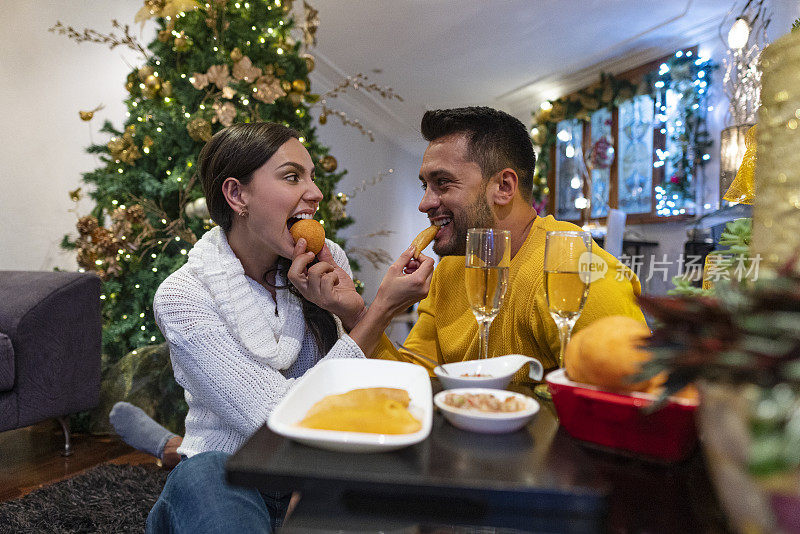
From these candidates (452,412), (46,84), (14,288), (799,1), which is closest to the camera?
(452,412)

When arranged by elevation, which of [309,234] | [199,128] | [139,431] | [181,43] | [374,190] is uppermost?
[181,43]

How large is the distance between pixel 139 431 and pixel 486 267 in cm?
226

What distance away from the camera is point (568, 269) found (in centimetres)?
92

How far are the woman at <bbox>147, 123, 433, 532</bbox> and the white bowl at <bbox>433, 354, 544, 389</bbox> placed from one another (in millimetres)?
361

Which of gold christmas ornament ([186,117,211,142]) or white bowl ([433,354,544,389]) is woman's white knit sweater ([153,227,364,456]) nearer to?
white bowl ([433,354,544,389])

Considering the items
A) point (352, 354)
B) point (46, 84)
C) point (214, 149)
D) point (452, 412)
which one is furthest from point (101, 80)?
point (452, 412)

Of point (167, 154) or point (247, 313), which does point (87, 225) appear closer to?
point (167, 154)

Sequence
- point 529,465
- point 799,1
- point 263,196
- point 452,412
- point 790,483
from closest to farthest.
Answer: point 790,483, point 529,465, point 452,412, point 263,196, point 799,1

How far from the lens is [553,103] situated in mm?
7910

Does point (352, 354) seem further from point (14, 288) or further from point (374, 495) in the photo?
point (14, 288)

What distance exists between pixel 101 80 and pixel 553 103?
585 cm

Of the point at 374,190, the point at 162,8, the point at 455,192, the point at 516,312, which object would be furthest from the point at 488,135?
the point at 374,190

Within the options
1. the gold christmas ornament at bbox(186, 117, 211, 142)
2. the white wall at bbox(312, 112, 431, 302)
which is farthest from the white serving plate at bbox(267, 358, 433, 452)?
the white wall at bbox(312, 112, 431, 302)

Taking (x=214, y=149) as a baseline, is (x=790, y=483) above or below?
below
